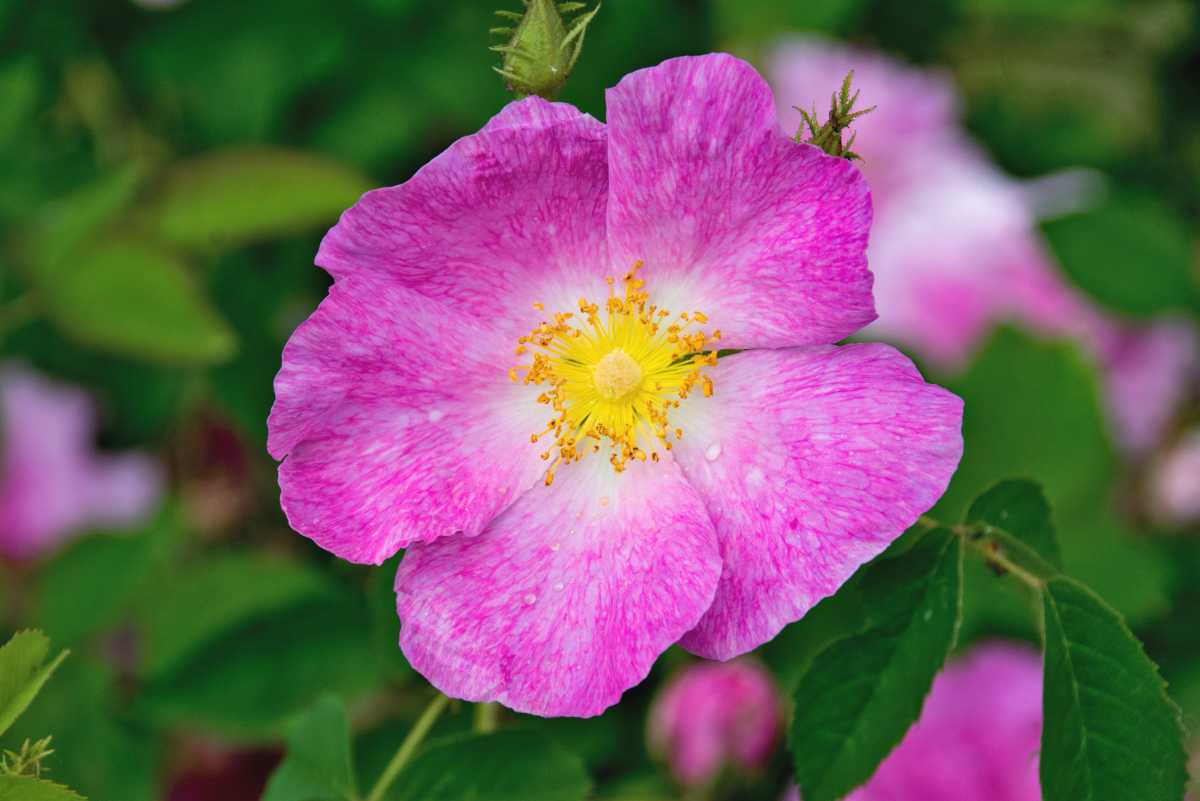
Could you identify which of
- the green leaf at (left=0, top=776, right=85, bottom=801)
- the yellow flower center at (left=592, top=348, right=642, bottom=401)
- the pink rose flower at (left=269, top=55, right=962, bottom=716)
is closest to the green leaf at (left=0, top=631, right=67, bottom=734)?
the green leaf at (left=0, top=776, right=85, bottom=801)

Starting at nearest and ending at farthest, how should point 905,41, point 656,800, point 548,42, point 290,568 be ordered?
point 548,42, point 656,800, point 290,568, point 905,41

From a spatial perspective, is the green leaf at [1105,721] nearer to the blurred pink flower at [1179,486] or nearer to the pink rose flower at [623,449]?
the pink rose flower at [623,449]

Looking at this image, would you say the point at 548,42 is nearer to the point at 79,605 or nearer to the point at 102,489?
the point at 79,605

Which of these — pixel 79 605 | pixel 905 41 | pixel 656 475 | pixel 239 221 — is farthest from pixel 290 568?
pixel 905 41

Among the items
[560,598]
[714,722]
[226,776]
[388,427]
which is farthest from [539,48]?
[226,776]

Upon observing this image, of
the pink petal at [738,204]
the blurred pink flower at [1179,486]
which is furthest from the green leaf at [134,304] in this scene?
the blurred pink flower at [1179,486]

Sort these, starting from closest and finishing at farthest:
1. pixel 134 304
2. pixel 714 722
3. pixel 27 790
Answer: pixel 27 790 → pixel 714 722 → pixel 134 304

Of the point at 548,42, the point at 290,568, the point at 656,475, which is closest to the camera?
the point at 548,42

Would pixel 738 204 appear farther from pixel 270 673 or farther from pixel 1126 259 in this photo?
pixel 1126 259
